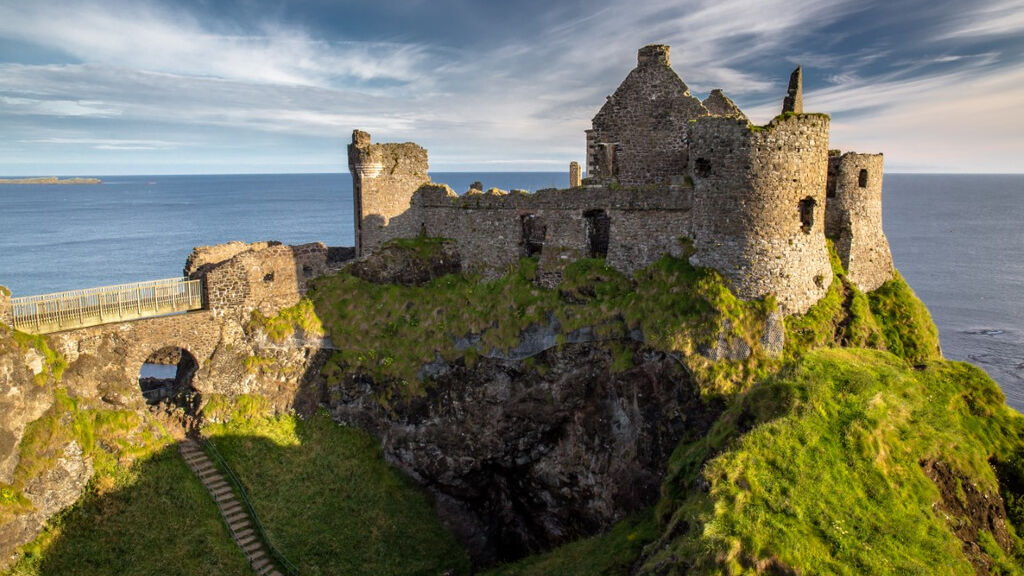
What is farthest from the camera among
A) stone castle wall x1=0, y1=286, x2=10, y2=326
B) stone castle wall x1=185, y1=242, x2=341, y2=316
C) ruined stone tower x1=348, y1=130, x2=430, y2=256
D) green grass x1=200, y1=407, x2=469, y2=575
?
ruined stone tower x1=348, y1=130, x2=430, y2=256

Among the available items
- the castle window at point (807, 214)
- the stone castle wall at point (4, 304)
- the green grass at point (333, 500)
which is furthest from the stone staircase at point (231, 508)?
the castle window at point (807, 214)

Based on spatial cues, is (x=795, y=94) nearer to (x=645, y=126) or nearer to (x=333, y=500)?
(x=645, y=126)

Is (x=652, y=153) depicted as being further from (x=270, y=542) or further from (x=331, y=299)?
(x=270, y=542)

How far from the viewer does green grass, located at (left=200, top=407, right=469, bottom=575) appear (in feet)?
81.7

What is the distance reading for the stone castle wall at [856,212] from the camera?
2512 centimetres

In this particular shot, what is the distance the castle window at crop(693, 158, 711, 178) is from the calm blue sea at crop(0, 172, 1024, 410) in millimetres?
36149

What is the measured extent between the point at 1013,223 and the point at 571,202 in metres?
165

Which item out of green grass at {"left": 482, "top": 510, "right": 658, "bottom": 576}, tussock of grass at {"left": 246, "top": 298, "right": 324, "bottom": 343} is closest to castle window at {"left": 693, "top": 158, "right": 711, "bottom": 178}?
green grass at {"left": 482, "top": 510, "right": 658, "bottom": 576}

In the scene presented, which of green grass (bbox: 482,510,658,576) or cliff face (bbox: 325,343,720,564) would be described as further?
cliff face (bbox: 325,343,720,564)

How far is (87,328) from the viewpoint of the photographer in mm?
24625

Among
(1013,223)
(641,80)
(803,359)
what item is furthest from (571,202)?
(1013,223)

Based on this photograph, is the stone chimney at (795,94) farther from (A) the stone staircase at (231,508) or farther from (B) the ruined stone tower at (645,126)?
(A) the stone staircase at (231,508)

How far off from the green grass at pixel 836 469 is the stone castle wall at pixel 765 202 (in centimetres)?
429

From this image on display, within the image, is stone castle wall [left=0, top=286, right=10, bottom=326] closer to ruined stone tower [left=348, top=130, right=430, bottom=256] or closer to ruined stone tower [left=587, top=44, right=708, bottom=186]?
ruined stone tower [left=348, top=130, right=430, bottom=256]
